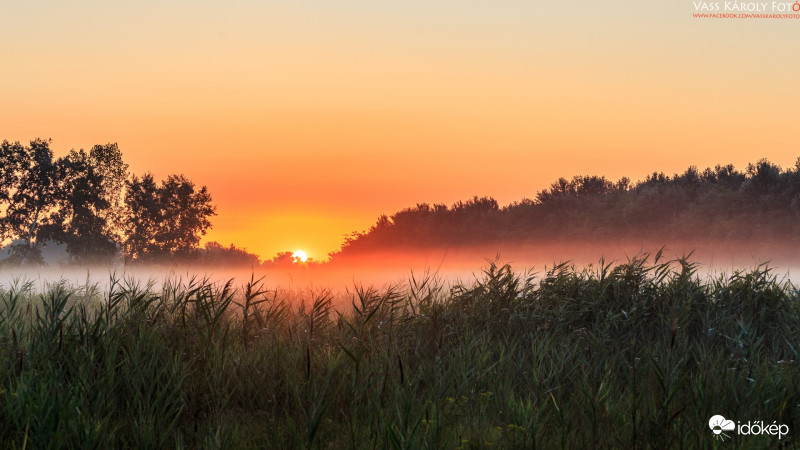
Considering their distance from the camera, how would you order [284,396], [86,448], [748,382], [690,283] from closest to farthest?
[86,448] < [284,396] < [748,382] < [690,283]

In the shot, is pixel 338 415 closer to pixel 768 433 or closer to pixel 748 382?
pixel 768 433

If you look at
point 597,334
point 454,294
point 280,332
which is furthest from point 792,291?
point 280,332

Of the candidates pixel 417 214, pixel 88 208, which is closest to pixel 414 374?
pixel 417 214

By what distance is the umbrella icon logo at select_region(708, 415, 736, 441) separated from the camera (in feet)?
16.4

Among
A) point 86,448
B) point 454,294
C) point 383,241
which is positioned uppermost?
point 383,241

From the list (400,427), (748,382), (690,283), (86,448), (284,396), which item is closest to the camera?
(86,448)

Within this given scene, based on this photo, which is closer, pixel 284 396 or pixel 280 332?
pixel 284 396

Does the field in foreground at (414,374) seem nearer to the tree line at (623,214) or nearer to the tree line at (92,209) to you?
the tree line at (623,214)

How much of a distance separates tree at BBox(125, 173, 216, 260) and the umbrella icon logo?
57.1 m

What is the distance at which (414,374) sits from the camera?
21.4 feet

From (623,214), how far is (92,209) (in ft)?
139

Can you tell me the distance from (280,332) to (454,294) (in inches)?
109

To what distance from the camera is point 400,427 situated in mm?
4668

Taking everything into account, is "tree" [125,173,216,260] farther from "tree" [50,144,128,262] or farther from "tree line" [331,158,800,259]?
"tree line" [331,158,800,259]
